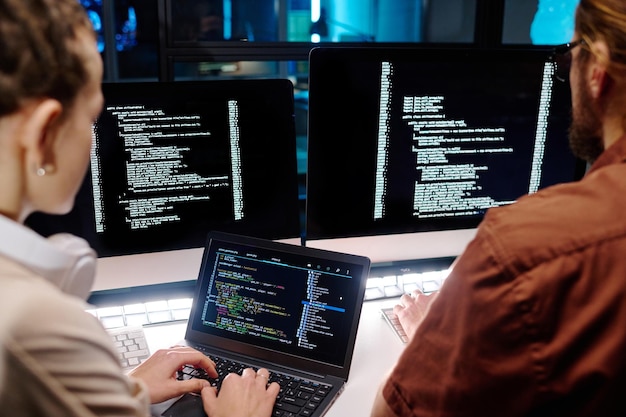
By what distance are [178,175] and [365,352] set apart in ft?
1.65

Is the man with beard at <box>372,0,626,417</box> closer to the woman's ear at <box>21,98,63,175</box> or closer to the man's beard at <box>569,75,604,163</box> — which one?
the man's beard at <box>569,75,604,163</box>

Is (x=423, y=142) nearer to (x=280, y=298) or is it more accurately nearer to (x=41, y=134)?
(x=280, y=298)

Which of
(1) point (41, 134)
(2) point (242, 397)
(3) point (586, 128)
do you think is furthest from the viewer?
(2) point (242, 397)

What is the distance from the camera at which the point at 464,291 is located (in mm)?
687

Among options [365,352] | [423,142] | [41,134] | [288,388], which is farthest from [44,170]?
[423,142]

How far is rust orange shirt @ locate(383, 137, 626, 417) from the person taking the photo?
65 cm

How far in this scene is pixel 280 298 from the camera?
3.90ft

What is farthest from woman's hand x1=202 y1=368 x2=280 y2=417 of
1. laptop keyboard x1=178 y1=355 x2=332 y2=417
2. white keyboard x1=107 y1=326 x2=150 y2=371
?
white keyboard x1=107 y1=326 x2=150 y2=371

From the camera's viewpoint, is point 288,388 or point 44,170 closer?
point 44,170

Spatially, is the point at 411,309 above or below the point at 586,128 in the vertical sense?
below

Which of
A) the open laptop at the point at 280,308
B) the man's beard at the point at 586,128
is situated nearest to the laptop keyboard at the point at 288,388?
the open laptop at the point at 280,308

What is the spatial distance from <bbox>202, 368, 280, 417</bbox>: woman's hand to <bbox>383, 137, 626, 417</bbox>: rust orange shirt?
1.30 ft

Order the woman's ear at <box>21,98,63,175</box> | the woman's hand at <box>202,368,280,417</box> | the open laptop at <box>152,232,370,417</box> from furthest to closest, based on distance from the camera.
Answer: the open laptop at <box>152,232,370,417</box> → the woman's hand at <box>202,368,280,417</box> → the woman's ear at <box>21,98,63,175</box>

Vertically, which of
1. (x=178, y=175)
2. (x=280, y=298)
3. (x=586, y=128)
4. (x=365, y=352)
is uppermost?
(x=586, y=128)
